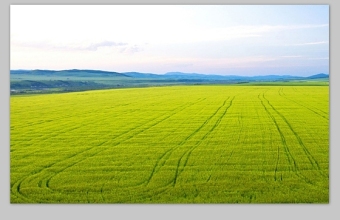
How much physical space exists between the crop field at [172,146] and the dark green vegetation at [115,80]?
24cm

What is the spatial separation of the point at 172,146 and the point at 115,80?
1819 millimetres

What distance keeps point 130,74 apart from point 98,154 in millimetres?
1806

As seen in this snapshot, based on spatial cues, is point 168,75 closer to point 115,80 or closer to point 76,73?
point 115,80

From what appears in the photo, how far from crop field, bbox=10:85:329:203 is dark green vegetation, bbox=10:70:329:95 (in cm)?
24

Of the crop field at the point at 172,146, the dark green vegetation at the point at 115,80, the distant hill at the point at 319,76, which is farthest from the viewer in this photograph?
the dark green vegetation at the point at 115,80

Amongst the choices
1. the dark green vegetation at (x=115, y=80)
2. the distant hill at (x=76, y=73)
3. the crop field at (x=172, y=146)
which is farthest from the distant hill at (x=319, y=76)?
the distant hill at (x=76, y=73)

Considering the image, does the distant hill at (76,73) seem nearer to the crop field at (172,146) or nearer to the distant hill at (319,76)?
the crop field at (172,146)

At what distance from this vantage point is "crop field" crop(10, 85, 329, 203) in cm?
971

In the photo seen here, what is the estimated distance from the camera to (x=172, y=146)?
421 inches

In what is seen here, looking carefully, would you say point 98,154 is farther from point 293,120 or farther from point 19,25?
point 293,120

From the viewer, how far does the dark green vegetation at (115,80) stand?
35.1ft

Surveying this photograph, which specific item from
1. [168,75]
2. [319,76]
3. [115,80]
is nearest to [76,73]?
[115,80]

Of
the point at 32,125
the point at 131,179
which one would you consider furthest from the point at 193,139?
the point at 32,125
